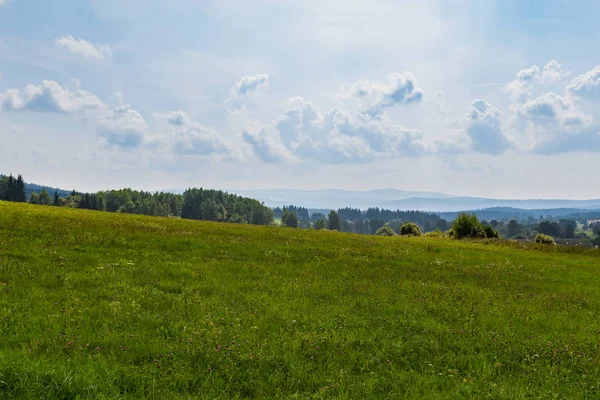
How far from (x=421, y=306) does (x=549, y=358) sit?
13.6 feet

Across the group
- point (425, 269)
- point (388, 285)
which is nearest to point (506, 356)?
point (388, 285)

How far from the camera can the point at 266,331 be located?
10.4 metres

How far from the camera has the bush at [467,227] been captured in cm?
5607

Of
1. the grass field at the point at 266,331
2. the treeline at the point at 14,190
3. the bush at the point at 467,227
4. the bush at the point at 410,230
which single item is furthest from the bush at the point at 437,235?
the treeline at the point at 14,190

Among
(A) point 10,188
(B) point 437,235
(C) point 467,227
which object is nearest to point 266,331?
(C) point 467,227

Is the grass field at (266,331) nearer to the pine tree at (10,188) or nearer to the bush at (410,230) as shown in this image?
the bush at (410,230)

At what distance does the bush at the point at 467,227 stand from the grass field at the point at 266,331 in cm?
3820

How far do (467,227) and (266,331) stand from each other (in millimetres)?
53208

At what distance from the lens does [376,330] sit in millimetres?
10914

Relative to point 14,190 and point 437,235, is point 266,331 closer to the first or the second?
point 437,235

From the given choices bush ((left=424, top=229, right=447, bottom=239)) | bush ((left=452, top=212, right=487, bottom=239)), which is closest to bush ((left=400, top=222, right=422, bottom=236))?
bush ((left=424, top=229, right=447, bottom=239))

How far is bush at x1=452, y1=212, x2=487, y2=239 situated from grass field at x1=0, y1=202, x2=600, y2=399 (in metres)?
38.2

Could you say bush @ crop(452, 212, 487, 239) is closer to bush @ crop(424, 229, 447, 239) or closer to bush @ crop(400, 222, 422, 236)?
bush @ crop(424, 229, 447, 239)

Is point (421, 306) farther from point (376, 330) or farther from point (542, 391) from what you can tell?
point (542, 391)
